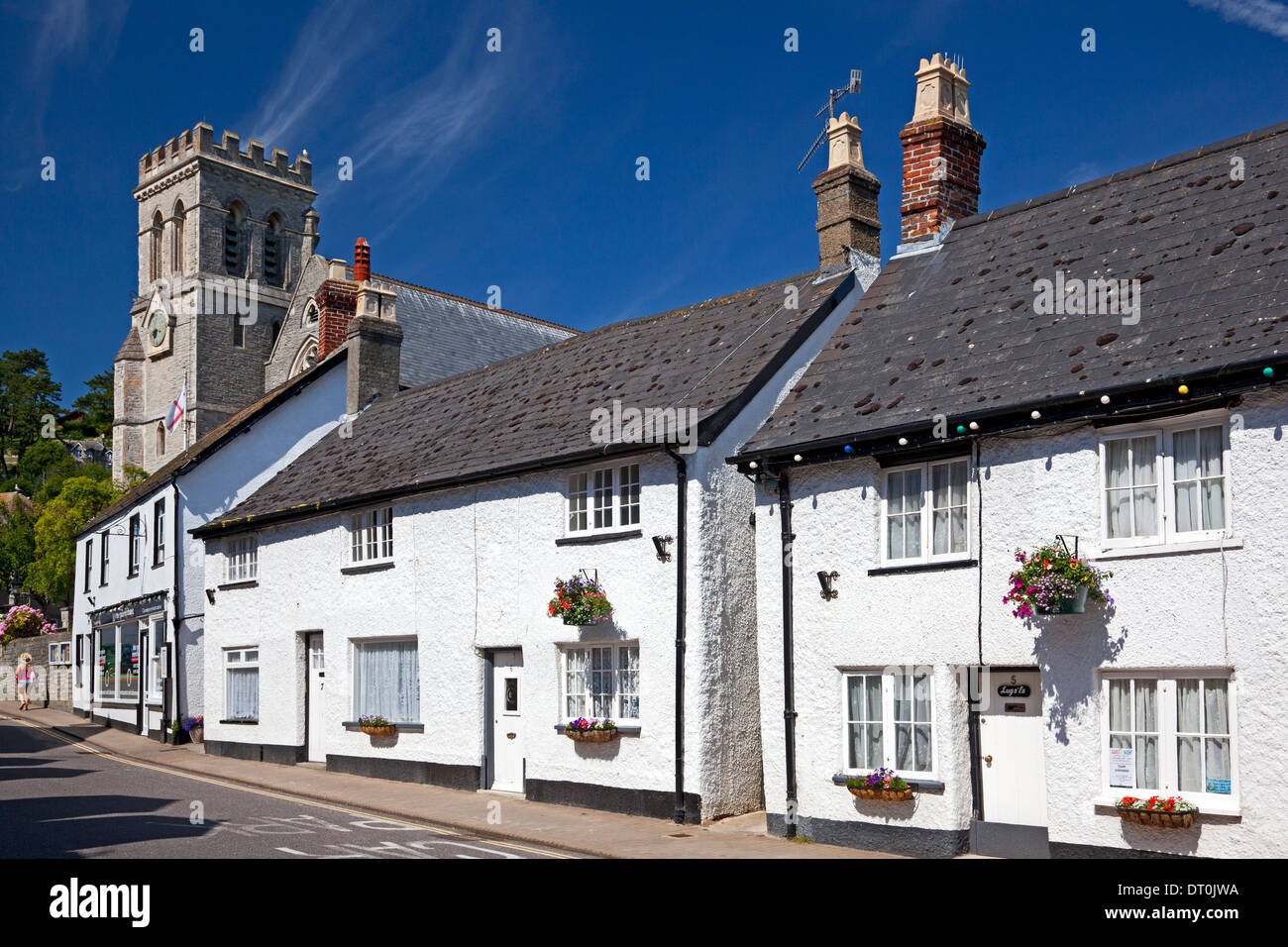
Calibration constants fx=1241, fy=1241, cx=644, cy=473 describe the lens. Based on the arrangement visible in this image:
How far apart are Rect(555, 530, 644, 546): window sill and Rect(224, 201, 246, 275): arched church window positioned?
2533 inches

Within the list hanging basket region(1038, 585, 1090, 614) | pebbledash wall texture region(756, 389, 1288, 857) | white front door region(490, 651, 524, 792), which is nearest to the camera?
pebbledash wall texture region(756, 389, 1288, 857)

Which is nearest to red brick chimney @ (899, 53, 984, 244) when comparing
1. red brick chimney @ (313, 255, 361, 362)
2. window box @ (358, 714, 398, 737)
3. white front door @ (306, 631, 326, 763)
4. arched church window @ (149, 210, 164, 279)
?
window box @ (358, 714, 398, 737)

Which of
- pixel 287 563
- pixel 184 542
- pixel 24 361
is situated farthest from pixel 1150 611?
pixel 24 361

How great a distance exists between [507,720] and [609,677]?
250cm

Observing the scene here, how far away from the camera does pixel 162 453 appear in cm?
7338

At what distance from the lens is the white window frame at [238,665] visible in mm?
24953

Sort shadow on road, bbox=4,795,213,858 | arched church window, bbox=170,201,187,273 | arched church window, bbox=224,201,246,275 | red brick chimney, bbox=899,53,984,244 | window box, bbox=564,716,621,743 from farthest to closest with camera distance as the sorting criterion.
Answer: arched church window, bbox=170,201,187,273, arched church window, bbox=224,201,246,275, red brick chimney, bbox=899,53,984,244, window box, bbox=564,716,621,743, shadow on road, bbox=4,795,213,858

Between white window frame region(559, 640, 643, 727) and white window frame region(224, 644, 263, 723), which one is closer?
white window frame region(559, 640, 643, 727)

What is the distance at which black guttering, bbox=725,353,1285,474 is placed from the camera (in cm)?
1121

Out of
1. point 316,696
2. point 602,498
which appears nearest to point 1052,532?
point 602,498

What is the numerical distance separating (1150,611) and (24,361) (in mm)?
103042

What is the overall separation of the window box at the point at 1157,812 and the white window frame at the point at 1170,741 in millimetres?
152

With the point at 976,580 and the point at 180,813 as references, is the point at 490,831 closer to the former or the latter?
the point at 180,813

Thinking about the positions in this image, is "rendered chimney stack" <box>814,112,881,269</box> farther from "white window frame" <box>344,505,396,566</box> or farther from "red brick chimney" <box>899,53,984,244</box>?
"white window frame" <box>344,505,396,566</box>
